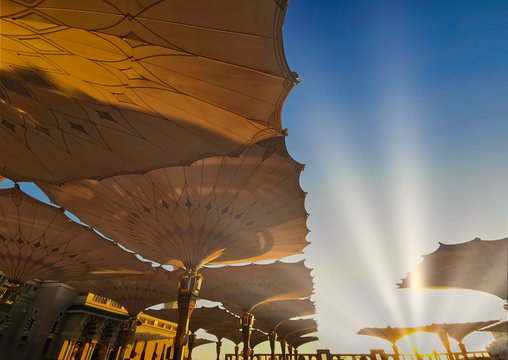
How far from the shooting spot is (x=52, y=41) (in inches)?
163

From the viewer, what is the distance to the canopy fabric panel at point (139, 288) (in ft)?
55.0

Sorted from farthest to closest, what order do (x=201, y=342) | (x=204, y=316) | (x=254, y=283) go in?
(x=201, y=342) → (x=204, y=316) → (x=254, y=283)

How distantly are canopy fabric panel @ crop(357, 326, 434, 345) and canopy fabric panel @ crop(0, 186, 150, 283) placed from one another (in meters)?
21.8

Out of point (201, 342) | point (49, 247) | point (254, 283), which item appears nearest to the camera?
point (49, 247)

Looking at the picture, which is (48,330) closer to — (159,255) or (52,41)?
(159,255)

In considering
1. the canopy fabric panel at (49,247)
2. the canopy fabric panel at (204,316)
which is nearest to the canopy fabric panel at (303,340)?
the canopy fabric panel at (204,316)

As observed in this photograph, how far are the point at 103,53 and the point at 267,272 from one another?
14.6 meters

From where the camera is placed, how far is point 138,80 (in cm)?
476

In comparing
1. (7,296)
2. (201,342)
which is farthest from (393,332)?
(7,296)

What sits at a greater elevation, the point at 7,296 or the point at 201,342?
the point at 7,296

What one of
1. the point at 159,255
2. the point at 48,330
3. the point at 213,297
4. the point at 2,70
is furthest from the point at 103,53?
the point at 48,330

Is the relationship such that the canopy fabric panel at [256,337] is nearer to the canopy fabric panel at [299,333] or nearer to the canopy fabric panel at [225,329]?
the canopy fabric panel at [225,329]

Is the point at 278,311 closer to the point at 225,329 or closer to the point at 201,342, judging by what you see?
the point at 225,329

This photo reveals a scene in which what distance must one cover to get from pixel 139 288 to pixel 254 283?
28.0 ft
